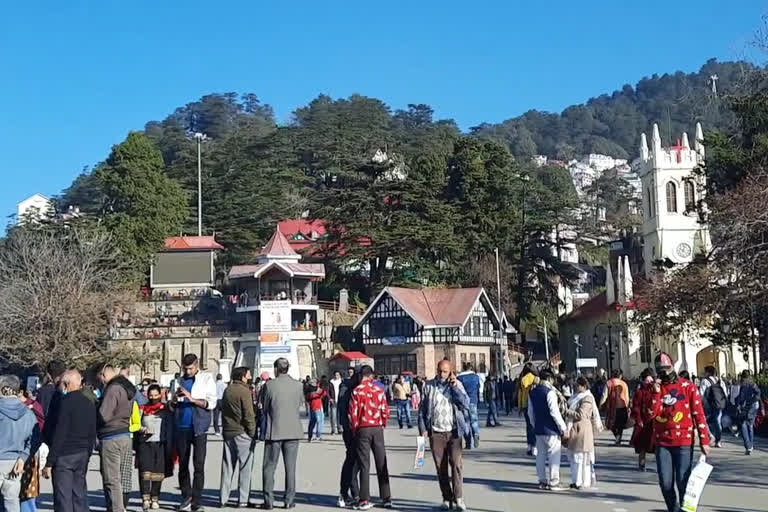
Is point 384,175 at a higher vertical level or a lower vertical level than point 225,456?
higher

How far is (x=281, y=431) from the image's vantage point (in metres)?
12.5

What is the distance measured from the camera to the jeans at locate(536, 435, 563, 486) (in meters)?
14.1

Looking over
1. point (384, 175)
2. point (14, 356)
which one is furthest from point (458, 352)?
point (14, 356)

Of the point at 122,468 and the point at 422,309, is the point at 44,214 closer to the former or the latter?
the point at 422,309

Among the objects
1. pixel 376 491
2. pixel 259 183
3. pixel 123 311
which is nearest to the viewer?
pixel 376 491

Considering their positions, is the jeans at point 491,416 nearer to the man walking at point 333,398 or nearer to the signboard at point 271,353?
the man walking at point 333,398

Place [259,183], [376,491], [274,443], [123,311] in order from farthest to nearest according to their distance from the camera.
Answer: [259,183] → [123,311] → [376,491] → [274,443]

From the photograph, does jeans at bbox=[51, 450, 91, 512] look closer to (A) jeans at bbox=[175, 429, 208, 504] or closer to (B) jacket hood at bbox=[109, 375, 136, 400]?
(B) jacket hood at bbox=[109, 375, 136, 400]

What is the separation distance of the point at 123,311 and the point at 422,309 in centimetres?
1856

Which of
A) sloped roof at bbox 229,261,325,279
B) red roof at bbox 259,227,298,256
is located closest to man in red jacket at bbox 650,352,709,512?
sloped roof at bbox 229,261,325,279

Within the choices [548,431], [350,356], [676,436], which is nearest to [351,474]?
[548,431]

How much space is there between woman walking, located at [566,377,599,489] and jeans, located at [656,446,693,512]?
3217 mm

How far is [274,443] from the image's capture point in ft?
41.0

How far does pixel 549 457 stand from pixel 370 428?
3.06 metres
